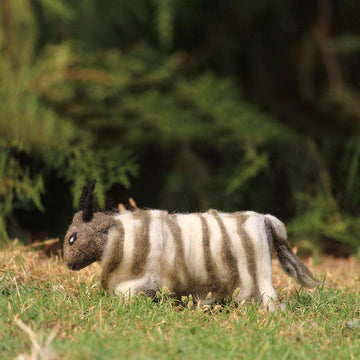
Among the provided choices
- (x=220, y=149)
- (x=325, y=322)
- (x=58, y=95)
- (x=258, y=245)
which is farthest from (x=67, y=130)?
(x=325, y=322)

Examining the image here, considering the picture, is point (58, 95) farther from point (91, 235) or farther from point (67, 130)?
point (91, 235)

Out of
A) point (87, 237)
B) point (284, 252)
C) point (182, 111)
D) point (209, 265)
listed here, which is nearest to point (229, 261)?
point (209, 265)

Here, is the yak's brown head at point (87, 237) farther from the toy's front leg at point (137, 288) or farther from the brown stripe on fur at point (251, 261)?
the brown stripe on fur at point (251, 261)

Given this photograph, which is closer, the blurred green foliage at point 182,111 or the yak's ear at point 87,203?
the yak's ear at point 87,203

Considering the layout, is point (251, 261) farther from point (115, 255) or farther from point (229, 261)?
point (115, 255)

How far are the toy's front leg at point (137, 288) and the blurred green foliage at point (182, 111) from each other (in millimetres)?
965

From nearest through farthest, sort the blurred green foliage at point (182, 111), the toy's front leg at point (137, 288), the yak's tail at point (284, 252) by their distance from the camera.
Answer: the toy's front leg at point (137, 288), the yak's tail at point (284, 252), the blurred green foliage at point (182, 111)

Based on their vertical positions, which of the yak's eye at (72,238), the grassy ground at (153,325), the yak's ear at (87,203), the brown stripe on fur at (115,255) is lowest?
the grassy ground at (153,325)

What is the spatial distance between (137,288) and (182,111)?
6.35ft

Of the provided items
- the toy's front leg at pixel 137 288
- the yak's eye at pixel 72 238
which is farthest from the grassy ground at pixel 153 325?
the yak's eye at pixel 72 238

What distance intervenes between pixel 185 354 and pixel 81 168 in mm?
1390

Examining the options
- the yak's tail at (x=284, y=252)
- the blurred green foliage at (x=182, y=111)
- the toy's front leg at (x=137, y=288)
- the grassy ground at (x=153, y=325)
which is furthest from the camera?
the blurred green foliage at (x=182, y=111)

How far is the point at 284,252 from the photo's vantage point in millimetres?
1579

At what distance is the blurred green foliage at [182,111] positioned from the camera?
106 inches
